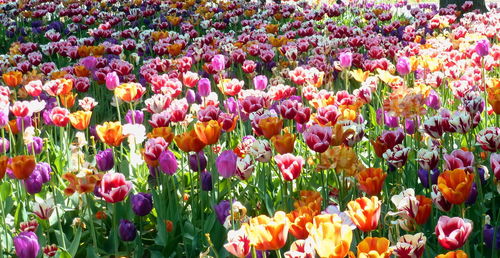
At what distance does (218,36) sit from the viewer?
792cm

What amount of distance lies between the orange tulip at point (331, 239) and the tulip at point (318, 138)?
1.04 m

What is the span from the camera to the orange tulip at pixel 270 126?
2.94 metres

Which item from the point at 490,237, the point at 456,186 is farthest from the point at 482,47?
the point at 456,186

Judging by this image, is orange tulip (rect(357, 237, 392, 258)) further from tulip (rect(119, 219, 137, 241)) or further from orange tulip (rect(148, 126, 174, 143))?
orange tulip (rect(148, 126, 174, 143))

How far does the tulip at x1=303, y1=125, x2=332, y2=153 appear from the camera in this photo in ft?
8.82

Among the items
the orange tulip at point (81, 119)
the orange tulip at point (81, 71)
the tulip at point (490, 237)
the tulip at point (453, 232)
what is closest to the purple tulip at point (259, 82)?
the orange tulip at point (81, 119)

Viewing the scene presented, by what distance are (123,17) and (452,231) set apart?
913 cm

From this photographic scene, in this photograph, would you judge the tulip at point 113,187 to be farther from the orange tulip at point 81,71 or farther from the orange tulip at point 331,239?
the orange tulip at point 81,71

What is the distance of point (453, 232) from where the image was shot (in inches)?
72.2

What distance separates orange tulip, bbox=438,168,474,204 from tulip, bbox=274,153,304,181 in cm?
63

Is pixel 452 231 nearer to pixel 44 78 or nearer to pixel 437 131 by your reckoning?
pixel 437 131

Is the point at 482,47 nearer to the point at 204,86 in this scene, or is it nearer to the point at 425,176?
the point at 425,176

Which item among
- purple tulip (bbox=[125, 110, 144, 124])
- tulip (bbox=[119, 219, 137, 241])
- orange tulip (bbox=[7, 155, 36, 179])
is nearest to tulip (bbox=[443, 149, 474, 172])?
tulip (bbox=[119, 219, 137, 241])

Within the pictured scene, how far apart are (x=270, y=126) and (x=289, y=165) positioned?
40cm
